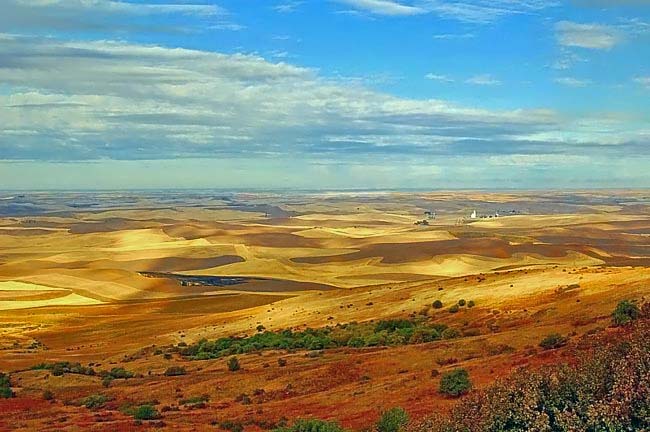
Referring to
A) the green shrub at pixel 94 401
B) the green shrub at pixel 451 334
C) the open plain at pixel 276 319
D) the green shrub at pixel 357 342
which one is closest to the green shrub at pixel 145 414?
the open plain at pixel 276 319

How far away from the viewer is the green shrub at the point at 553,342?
2670 cm

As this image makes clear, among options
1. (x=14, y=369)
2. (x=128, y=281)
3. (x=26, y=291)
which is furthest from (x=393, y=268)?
(x=14, y=369)

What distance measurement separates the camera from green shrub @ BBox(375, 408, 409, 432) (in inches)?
684

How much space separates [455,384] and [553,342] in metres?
6.72

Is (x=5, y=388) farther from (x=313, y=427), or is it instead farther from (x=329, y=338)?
(x=313, y=427)

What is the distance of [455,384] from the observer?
2194cm

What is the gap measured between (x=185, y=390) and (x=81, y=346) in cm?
2444

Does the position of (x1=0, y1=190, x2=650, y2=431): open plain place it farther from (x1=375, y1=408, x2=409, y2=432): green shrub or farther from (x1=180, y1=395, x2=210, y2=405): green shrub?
(x1=375, y1=408, x2=409, y2=432): green shrub

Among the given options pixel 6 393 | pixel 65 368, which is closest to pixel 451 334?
pixel 65 368

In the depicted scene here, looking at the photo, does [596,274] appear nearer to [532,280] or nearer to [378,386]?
[532,280]

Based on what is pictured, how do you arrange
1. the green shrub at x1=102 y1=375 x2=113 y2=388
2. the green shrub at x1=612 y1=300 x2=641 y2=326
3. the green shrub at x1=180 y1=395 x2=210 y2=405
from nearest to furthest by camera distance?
1. the green shrub at x1=180 y1=395 x2=210 y2=405
2. the green shrub at x1=612 y1=300 x2=641 y2=326
3. the green shrub at x1=102 y1=375 x2=113 y2=388

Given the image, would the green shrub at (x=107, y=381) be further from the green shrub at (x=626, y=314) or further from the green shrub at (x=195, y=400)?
the green shrub at (x=626, y=314)

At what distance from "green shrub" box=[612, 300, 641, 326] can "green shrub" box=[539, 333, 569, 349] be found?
237 cm

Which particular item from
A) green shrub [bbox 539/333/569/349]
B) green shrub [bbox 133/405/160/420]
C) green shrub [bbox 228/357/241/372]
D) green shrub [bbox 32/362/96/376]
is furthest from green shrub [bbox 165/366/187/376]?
green shrub [bbox 539/333/569/349]
